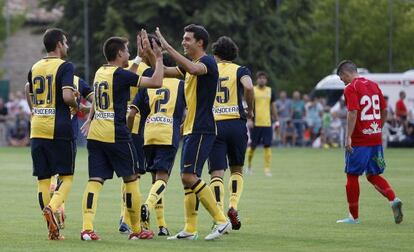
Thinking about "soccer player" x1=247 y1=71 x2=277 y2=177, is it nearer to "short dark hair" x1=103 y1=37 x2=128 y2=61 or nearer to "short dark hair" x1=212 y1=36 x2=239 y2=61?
"short dark hair" x1=212 y1=36 x2=239 y2=61

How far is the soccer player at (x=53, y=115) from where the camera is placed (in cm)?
Result: 1398

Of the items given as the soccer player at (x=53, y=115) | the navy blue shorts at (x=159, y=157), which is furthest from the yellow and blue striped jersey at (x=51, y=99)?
the navy blue shorts at (x=159, y=157)

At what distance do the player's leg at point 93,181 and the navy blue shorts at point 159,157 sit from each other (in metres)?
1.01

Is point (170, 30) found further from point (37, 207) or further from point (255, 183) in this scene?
point (37, 207)

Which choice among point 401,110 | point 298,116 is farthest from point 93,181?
point 298,116

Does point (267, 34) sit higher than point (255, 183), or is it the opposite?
point (267, 34)

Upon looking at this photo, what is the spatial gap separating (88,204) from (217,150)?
2.42 metres

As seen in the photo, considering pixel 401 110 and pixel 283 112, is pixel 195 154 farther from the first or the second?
pixel 283 112

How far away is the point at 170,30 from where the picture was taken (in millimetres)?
52625

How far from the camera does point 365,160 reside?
53.2 ft

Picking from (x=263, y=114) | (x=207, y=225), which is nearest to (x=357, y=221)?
(x=207, y=225)

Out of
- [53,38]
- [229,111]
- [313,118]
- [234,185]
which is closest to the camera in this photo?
[53,38]

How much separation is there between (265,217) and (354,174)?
1.47 meters

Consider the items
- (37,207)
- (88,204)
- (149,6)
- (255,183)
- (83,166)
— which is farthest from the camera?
(149,6)
